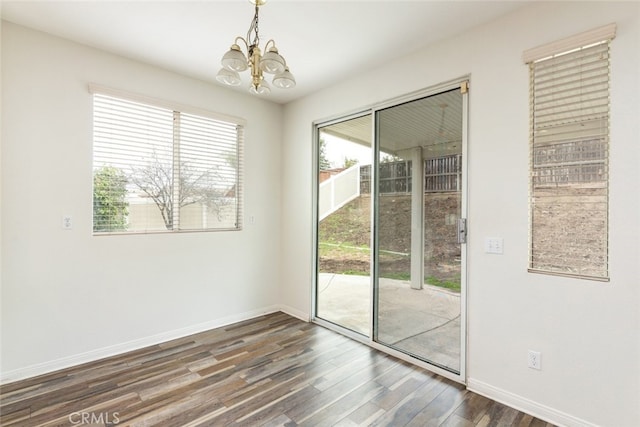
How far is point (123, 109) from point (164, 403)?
2.61 metres

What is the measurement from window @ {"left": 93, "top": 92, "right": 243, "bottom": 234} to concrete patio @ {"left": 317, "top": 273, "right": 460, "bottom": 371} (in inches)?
63.7

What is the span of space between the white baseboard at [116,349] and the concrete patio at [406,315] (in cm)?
80

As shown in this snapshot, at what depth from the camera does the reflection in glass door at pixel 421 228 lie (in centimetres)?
254

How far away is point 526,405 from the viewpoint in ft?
6.82

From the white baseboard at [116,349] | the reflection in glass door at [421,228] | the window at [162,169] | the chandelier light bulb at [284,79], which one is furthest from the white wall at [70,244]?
the reflection in glass door at [421,228]

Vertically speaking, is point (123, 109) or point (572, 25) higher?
point (572, 25)

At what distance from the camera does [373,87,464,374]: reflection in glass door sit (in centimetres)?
254

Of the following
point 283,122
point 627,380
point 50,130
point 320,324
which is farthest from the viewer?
point 283,122

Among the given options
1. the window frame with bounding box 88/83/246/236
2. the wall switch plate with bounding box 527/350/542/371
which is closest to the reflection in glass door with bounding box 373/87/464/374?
the wall switch plate with bounding box 527/350/542/371

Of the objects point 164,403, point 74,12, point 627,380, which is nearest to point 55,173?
point 74,12

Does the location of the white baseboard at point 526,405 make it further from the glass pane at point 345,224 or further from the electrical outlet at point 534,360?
the glass pane at point 345,224

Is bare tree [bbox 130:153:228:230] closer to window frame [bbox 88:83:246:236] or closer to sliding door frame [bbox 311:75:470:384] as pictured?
window frame [bbox 88:83:246:236]

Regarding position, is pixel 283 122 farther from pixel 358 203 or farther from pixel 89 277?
pixel 89 277

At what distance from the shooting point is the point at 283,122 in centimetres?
422
